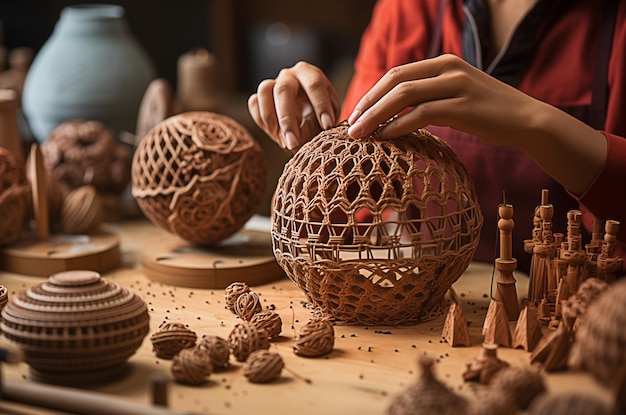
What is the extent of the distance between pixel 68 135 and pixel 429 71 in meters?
0.98

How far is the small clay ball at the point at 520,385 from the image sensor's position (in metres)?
0.95

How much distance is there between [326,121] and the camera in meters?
1.40

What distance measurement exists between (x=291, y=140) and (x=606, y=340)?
70 cm

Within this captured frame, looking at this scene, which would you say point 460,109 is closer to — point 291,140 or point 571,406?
point 291,140

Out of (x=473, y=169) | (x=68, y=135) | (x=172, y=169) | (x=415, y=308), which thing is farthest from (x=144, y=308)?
(x=68, y=135)

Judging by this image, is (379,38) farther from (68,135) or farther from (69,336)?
(69,336)

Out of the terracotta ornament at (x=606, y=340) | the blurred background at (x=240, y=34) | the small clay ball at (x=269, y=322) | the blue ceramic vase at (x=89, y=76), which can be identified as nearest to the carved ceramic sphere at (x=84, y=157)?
the blue ceramic vase at (x=89, y=76)

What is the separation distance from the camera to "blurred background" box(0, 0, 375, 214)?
360 centimetres

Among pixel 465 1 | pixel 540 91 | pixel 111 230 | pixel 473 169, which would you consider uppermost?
pixel 465 1

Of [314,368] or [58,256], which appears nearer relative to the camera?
[314,368]

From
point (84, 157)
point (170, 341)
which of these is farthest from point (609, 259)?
point (84, 157)

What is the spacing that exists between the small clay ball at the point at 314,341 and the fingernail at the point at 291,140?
34 cm

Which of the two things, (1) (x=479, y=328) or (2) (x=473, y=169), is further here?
(2) (x=473, y=169)

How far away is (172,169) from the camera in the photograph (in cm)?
156
